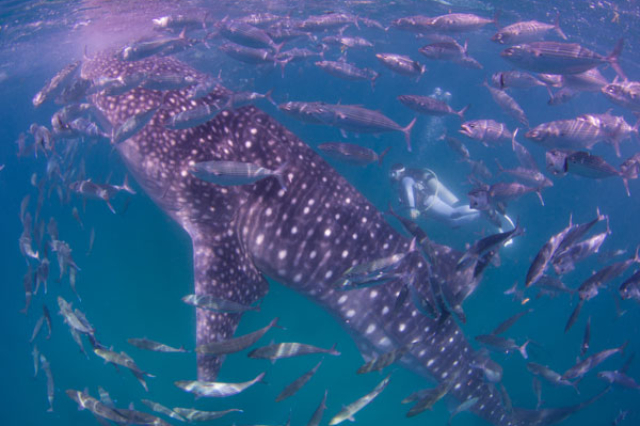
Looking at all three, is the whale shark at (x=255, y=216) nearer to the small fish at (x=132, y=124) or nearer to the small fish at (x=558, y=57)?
the small fish at (x=132, y=124)

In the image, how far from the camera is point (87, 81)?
5793 millimetres

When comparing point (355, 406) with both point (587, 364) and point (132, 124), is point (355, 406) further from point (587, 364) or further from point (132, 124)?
point (132, 124)

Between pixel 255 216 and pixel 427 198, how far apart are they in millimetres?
8648

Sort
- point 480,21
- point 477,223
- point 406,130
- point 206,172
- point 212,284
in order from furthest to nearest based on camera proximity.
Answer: point 477,223 < point 480,21 < point 406,130 < point 212,284 < point 206,172

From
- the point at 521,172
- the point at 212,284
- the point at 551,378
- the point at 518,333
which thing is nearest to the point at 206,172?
the point at 212,284

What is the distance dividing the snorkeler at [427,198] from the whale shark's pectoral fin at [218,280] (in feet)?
22.1

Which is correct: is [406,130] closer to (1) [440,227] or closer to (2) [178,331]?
(1) [440,227]

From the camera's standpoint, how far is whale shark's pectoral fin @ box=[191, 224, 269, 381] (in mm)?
5309

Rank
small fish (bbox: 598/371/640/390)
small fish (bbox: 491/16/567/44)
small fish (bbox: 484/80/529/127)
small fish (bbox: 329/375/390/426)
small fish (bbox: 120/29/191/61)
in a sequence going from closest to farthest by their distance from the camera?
small fish (bbox: 329/375/390/426)
small fish (bbox: 120/29/191/61)
small fish (bbox: 598/371/640/390)
small fish (bbox: 491/16/567/44)
small fish (bbox: 484/80/529/127)

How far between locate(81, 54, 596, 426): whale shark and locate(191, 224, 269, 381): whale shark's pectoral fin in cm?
2

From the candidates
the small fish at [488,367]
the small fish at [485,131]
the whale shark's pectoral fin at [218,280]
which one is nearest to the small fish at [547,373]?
the small fish at [488,367]

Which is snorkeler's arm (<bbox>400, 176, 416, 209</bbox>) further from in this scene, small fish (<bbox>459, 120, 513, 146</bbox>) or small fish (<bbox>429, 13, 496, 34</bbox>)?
small fish (<bbox>429, 13, 496, 34</bbox>)

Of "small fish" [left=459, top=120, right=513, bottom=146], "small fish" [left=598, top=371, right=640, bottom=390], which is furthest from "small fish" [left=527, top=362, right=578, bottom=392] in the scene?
"small fish" [left=459, top=120, right=513, bottom=146]

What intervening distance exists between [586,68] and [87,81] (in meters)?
9.09
